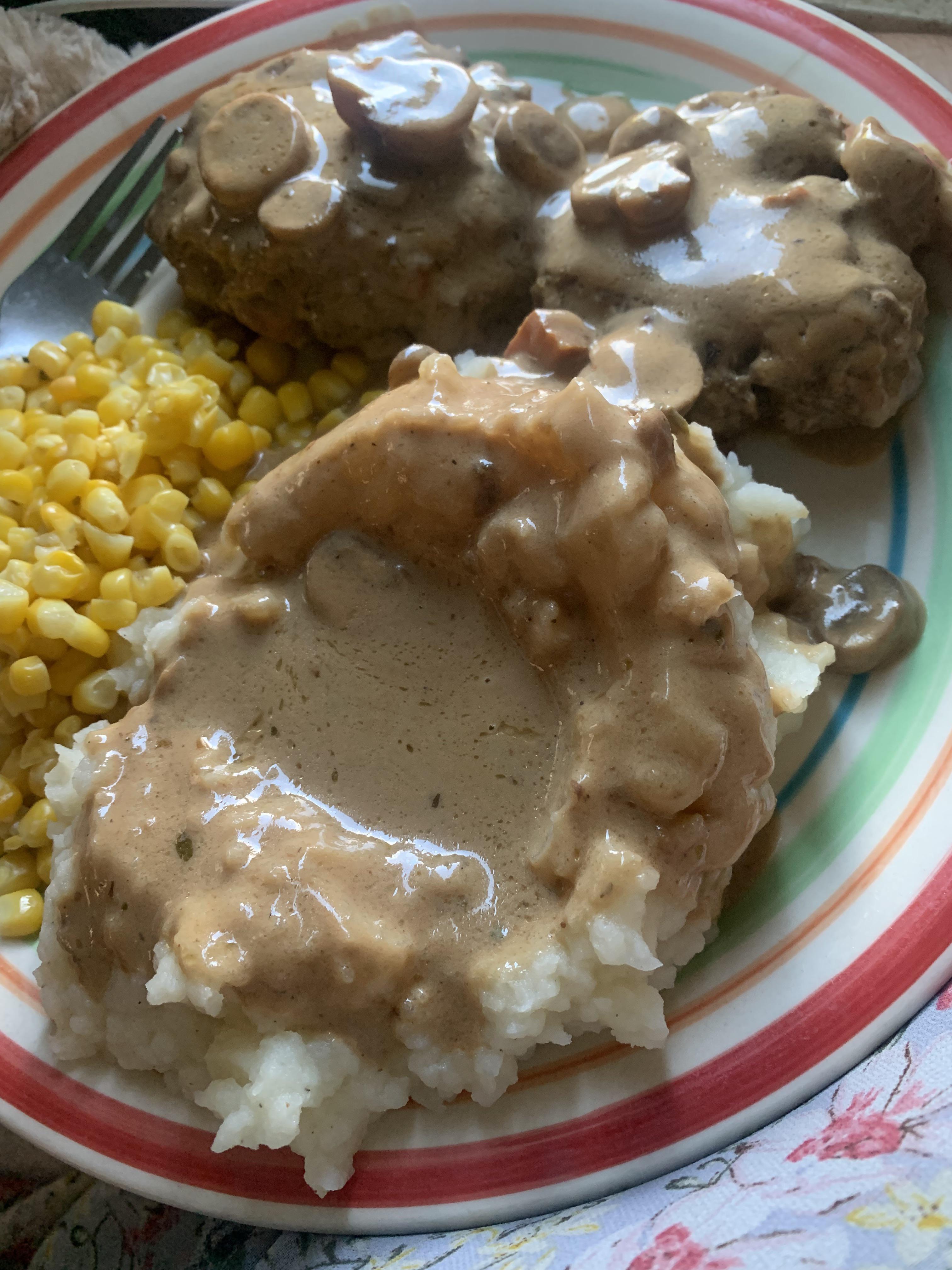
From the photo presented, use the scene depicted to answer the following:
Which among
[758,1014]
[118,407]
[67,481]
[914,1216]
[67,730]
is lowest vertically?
[67,730]

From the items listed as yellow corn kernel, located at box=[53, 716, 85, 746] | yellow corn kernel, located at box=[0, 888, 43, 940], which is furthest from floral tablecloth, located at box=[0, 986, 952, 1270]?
yellow corn kernel, located at box=[53, 716, 85, 746]

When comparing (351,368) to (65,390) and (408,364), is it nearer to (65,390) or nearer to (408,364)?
(408,364)

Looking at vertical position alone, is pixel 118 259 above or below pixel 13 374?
above

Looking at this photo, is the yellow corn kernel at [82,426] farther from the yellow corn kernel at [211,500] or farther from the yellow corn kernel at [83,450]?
the yellow corn kernel at [211,500]

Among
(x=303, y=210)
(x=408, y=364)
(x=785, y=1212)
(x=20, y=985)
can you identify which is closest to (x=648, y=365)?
(x=408, y=364)

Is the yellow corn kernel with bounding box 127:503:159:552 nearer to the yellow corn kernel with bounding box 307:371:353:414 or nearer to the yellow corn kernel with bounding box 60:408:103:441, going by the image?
the yellow corn kernel with bounding box 60:408:103:441

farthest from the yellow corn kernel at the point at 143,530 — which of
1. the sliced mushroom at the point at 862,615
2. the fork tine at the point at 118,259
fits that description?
the sliced mushroom at the point at 862,615

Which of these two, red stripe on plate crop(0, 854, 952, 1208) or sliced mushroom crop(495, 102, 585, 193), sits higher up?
sliced mushroom crop(495, 102, 585, 193)
